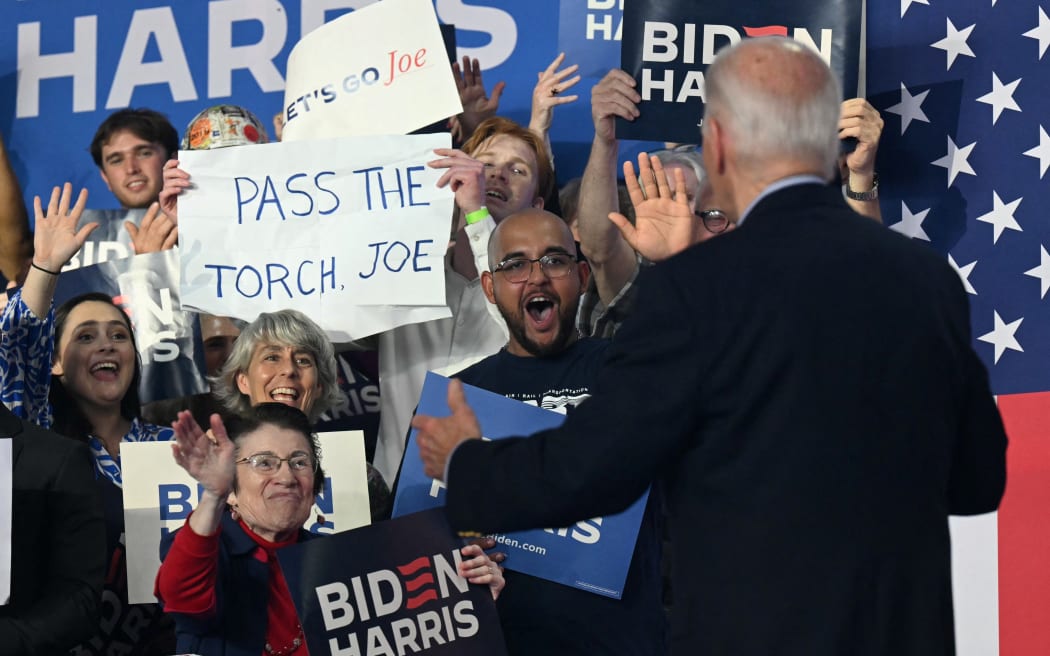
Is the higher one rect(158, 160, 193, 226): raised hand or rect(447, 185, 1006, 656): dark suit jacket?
rect(158, 160, 193, 226): raised hand

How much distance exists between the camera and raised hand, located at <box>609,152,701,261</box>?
3.09 m

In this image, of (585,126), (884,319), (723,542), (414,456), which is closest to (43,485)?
(414,456)

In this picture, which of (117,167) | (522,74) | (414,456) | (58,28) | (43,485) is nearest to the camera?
(43,485)

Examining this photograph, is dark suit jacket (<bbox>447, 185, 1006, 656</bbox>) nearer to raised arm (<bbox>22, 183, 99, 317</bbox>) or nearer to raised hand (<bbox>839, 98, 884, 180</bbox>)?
raised hand (<bbox>839, 98, 884, 180</bbox>)

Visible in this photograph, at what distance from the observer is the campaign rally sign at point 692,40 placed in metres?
3.86

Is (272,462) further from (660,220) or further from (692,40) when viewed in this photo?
(692,40)

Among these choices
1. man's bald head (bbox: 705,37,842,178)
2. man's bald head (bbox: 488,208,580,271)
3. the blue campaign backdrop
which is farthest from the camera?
the blue campaign backdrop

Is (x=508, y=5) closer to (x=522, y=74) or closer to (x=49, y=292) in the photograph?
(x=522, y=74)

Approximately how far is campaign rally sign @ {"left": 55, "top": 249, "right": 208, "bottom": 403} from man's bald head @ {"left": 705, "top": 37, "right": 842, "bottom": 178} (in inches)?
104

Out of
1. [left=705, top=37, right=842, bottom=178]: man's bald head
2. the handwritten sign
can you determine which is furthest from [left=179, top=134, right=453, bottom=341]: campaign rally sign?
[left=705, top=37, right=842, bottom=178]: man's bald head

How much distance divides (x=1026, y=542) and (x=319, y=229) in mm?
2284

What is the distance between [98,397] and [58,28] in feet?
8.21

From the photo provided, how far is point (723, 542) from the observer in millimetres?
1830

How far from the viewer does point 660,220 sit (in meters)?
3.13
